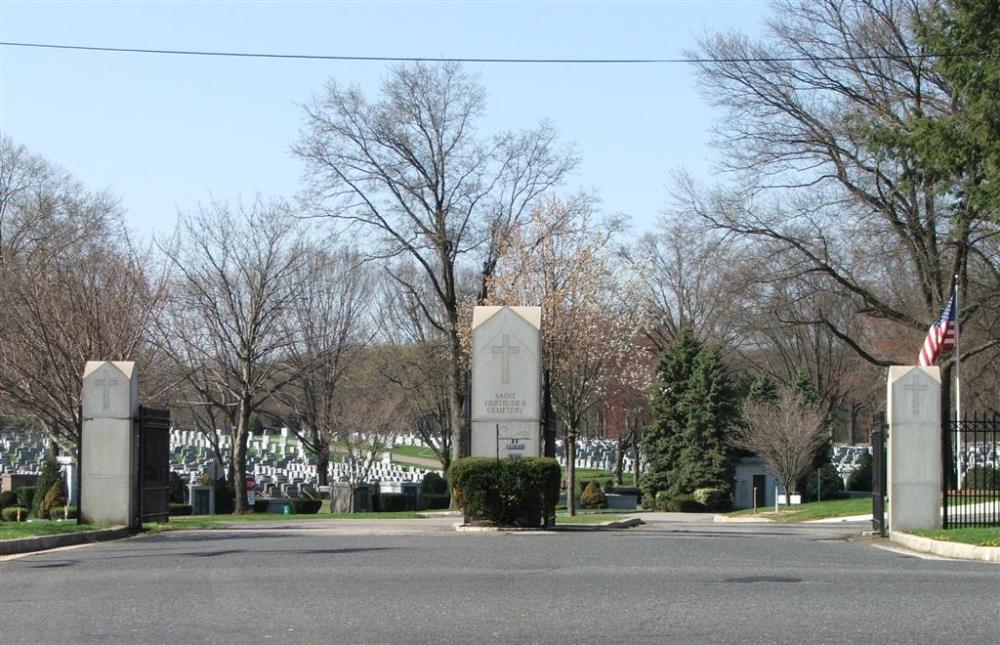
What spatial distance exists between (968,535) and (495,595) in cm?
971

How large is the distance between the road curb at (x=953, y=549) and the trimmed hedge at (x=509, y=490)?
5.50 metres

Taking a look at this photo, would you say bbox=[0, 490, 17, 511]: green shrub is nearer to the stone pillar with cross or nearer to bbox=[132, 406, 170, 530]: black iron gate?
bbox=[132, 406, 170, 530]: black iron gate

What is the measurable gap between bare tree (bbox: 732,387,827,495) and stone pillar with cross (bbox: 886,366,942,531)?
30.0m

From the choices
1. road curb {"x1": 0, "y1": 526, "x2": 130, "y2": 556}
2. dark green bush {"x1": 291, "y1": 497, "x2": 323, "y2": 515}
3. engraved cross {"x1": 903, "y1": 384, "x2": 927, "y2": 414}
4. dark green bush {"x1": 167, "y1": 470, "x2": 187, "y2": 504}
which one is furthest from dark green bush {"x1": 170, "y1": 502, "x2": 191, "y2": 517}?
engraved cross {"x1": 903, "y1": 384, "x2": 927, "y2": 414}

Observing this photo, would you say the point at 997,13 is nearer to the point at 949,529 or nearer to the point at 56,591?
the point at 949,529

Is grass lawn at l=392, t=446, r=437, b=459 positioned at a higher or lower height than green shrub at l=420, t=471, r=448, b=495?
higher

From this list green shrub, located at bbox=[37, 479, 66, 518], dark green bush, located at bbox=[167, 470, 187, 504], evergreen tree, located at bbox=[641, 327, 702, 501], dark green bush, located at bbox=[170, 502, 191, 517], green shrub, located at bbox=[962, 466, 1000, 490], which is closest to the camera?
green shrub, located at bbox=[962, 466, 1000, 490]

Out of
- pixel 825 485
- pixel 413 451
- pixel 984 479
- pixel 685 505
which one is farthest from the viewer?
pixel 413 451

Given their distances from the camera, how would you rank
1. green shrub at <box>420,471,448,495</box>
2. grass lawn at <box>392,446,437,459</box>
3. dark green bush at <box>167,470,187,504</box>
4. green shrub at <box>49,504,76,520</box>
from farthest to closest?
1. grass lawn at <box>392,446,437,459</box>
2. green shrub at <box>420,471,448,495</box>
3. dark green bush at <box>167,470,187,504</box>
4. green shrub at <box>49,504,76,520</box>

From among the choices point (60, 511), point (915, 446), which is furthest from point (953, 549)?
point (60, 511)

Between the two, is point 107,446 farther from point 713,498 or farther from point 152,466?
point 713,498

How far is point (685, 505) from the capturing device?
5616 cm

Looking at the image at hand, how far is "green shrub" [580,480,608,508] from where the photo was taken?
172 feet

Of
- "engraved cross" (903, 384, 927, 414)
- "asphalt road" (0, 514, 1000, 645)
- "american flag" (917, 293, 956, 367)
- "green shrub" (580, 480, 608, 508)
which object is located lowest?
"green shrub" (580, 480, 608, 508)
